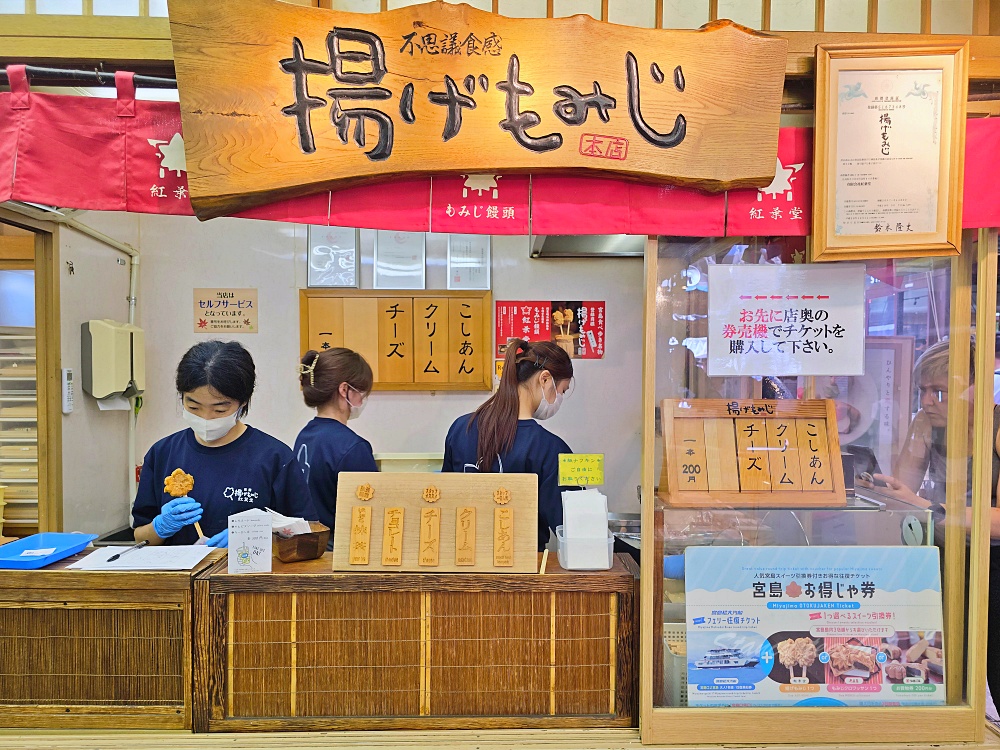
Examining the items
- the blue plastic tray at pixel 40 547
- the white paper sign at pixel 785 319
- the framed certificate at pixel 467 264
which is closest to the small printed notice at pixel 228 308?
the framed certificate at pixel 467 264

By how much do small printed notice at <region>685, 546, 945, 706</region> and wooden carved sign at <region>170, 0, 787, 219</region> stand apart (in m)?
1.29

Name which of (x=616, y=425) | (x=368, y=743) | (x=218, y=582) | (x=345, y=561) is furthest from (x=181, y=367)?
(x=616, y=425)

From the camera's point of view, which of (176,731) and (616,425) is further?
(616,425)

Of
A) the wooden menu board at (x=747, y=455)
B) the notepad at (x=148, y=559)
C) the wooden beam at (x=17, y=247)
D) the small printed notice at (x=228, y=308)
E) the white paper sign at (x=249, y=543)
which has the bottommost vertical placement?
the notepad at (x=148, y=559)

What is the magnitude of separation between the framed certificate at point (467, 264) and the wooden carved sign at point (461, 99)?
2686mm

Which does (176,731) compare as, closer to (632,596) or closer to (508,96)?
(632,596)

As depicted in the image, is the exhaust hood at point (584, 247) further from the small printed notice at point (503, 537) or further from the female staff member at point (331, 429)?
the small printed notice at point (503, 537)

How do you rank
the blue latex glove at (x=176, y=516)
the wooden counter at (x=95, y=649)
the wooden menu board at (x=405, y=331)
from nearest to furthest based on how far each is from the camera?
the wooden counter at (x=95, y=649)
the blue latex glove at (x=176, y=516)
the wooden menu board at (x=405, y=331)

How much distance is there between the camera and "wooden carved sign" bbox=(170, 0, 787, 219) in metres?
1.96

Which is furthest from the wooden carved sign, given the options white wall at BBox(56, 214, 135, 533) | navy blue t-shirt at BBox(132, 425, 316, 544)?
white wall at BBox(56, 214, 135, 533)

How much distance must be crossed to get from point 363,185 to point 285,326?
293cm

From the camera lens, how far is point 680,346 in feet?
7.27

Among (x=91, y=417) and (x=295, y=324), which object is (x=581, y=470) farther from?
(x=91, y=417)

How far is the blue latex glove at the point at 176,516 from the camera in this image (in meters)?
2.68
